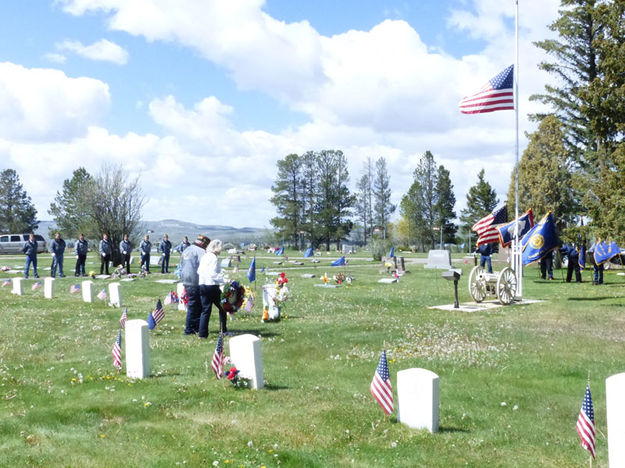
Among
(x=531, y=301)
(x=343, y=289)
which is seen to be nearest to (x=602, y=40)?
(x=531, y=301)

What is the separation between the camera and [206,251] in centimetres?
1185

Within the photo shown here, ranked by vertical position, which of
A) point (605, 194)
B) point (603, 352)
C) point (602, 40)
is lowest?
point (603, 352)

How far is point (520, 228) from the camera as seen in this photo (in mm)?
19812

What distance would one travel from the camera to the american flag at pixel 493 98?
1833 centimetres

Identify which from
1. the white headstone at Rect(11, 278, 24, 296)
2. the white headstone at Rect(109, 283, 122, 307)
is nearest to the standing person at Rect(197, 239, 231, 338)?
the white headstone at Rect(109, 283, 122, 307)

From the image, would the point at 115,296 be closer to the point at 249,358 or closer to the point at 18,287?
the point at 18,287

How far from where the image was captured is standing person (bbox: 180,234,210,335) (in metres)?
12.0

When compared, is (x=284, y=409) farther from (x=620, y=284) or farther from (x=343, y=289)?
(x=620, y=284)

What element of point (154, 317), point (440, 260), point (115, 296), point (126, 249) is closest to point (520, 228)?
point (154, 317)

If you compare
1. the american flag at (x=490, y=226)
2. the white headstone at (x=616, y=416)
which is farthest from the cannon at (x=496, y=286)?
the white headstone at (x=616, y=416)

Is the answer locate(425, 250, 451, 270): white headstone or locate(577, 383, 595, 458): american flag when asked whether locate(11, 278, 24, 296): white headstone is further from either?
locate(425, 250, 451, 270): white headstone

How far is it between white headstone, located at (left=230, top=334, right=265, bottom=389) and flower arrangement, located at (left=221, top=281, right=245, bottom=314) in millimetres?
3797

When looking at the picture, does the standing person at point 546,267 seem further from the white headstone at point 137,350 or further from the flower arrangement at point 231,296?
the white headstone at point 137,350

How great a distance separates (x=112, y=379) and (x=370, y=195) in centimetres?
8462
